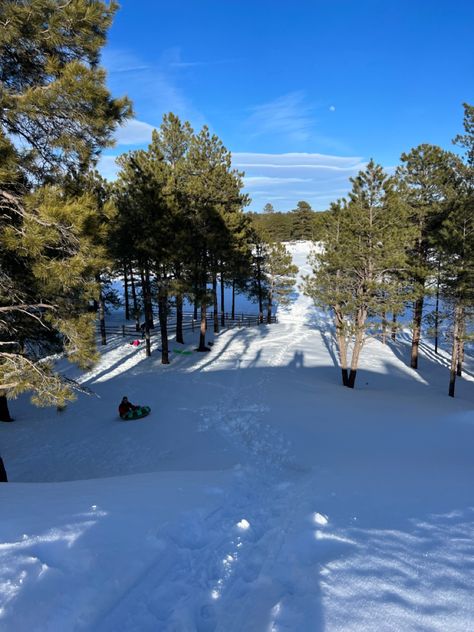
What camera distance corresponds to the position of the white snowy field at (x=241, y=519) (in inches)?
135

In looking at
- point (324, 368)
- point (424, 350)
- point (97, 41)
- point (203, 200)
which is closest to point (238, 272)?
point (203, 200)

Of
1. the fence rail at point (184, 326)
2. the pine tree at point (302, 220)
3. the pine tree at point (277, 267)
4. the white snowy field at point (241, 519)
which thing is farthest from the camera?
the pine tree at point (302, 220)

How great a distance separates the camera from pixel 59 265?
6.01 meters

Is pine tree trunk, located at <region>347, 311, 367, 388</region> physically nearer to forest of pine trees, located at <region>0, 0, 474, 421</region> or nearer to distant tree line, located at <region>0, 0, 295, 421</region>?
forest of pine trees, located at <region>0, 0, 474, 421</region>

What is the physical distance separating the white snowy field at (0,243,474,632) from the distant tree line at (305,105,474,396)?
5.12 m

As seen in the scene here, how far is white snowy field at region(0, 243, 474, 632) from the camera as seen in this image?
343cm

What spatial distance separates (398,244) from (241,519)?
13.6m

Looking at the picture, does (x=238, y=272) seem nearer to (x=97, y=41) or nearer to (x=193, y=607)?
(x=97, y=41)

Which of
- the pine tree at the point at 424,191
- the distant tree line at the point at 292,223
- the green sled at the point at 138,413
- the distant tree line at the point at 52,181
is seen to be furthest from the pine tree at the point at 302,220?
the distant tree line at the point at 52,181

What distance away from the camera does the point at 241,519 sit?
573 centimetres

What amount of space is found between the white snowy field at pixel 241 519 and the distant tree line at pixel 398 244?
16.8 feet

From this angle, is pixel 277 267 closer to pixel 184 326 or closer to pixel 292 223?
pixel 184 326

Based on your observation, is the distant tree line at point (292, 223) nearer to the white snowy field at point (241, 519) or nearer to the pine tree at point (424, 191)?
the pine tree at point (424, 191)

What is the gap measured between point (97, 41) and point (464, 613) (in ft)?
31.3
